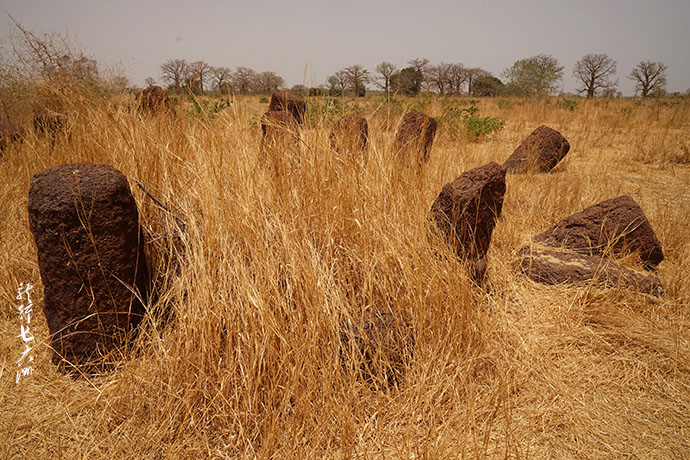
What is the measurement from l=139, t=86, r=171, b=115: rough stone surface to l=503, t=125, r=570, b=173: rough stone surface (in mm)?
4164

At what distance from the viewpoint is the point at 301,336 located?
59.7 inches

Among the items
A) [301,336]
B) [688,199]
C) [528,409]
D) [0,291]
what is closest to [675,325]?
[528,409]

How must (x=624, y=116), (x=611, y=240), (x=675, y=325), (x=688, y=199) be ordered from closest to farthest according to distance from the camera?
1. (x=675, y=325)
2. (x=611, y=240)
3. (x=688, y=199)
4. (x=624, y=116)

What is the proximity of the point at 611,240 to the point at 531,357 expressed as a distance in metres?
1.34

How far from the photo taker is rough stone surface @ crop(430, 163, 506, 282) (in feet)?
6.62

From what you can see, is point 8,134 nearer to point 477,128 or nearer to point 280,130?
point 280,130

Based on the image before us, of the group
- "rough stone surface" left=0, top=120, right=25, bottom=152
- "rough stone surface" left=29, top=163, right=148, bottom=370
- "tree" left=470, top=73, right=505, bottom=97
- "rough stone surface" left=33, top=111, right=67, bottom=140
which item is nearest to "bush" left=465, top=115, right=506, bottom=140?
"rough stone surface" left=33, top=111, right=67, bottom=140

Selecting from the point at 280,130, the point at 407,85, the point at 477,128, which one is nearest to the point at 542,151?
the point at 407,85

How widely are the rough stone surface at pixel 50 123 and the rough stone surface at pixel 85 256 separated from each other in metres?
2.06

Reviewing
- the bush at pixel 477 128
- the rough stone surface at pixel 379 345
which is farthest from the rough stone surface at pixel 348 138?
the bush at pixel 477 128

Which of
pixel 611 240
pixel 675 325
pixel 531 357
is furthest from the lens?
pixel 611 240

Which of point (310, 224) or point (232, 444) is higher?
point (310, 224)

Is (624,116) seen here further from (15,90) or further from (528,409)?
(15,90)

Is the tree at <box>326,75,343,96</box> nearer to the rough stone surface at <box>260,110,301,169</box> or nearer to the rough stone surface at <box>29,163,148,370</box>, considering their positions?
the rough stone surface at <box>260,110,301,169</box>
